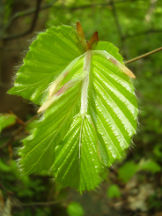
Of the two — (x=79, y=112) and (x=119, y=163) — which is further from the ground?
(x=119, y=163)

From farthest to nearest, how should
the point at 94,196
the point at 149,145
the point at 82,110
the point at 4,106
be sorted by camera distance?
the point at 149,145 < the point at 94,196 < the point at 4,106 < the point at 82,110

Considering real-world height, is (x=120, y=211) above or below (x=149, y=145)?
below

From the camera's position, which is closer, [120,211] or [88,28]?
[120,211]

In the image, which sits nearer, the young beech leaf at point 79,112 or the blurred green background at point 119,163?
the young beech leaf at point 79,112

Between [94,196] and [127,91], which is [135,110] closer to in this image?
[127,91]

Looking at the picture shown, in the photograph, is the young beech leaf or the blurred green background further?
the blurred green background

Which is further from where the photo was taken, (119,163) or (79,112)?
(119,163)

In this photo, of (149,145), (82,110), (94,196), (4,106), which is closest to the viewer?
(82,110)

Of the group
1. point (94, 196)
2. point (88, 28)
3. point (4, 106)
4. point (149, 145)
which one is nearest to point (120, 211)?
point (94, 196)
